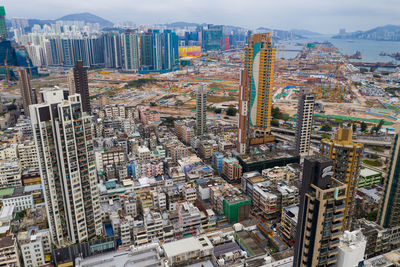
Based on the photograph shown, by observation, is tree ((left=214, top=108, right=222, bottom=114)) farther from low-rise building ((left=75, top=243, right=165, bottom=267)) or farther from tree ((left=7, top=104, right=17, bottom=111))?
low-rise building ((left=75, top=243, right=165, bottom=267))

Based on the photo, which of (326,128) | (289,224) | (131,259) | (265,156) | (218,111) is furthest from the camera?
(218,111)

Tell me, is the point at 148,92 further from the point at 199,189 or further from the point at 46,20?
the point at 46,20

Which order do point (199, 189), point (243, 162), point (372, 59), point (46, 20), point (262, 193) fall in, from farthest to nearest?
1. point (46, 20)
2. point (372, 59)
3. point (243, 162)
4. point (199, 189)
5. point (262, 193)

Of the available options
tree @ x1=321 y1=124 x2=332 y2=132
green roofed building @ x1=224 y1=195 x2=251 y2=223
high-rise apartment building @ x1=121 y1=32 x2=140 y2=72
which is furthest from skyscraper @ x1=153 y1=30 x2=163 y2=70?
green roofed building @ x1=224 y1=195 x2=251 y2=223

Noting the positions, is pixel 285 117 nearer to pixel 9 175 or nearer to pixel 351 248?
pixel 9 175

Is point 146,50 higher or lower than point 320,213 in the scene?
higher

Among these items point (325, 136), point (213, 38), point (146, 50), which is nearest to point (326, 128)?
point (325, 136)

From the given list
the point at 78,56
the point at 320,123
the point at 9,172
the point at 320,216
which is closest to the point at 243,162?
the point at 320,216

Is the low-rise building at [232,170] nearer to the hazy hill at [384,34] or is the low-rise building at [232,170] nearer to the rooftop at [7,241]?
the rooftop at [7,241]
